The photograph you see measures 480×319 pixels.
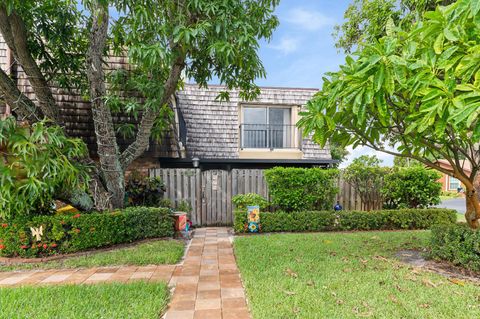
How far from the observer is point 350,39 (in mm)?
9227

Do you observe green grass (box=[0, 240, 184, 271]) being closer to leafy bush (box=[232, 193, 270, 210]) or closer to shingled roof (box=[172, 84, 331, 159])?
leafy bush (box=[232, 193, 270, 210])

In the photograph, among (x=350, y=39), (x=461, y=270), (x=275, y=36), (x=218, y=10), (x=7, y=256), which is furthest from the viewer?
(x=350, y=39)

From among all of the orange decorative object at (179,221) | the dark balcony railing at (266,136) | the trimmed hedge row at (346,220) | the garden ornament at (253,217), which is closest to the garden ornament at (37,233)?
the orange decorative object at (179,221)

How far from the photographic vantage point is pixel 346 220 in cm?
714

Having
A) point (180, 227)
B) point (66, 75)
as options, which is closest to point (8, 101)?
point (66, 75)

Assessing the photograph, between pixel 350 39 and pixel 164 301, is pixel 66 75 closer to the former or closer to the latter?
pixel 164 301

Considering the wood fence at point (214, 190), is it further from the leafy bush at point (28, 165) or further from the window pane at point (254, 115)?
the window pane at point (254, 115)

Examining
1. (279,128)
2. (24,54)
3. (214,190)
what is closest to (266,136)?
(279,128)

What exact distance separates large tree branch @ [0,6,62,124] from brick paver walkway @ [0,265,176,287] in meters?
3.11

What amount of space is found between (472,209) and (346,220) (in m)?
2.98

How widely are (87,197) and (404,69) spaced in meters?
6.13

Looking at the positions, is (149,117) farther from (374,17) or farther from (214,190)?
(374,17)

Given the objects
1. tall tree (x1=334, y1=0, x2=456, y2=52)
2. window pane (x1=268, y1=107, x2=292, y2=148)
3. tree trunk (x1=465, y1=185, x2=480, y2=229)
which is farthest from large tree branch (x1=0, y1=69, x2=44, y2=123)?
window pane (x1=268, y1=107, x2=292, y2=148)

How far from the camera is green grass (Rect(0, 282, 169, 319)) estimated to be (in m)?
2.79
